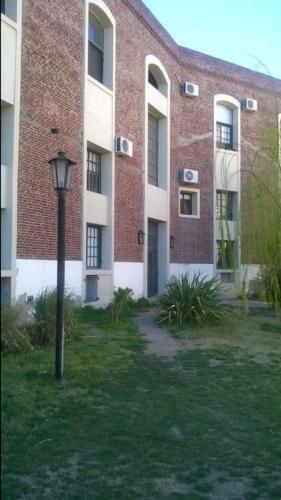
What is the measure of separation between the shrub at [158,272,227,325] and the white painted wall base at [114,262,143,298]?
4509 mm

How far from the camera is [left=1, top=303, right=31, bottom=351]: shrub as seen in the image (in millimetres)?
9320

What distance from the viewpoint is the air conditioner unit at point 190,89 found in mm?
26078

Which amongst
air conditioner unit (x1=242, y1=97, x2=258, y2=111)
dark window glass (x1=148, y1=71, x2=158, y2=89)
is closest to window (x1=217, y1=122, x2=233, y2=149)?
air conditioner unit (x1=242, y1=97, x2=258, y2=111)

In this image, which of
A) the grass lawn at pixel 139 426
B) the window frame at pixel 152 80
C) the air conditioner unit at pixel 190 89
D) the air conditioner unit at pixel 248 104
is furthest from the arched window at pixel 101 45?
the grass lawn at pixel 139 426

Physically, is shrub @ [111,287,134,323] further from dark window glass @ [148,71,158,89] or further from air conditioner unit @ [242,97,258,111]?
air conditioner unit @ [242,97,258,111]

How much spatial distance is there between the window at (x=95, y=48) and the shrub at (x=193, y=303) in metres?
7.88

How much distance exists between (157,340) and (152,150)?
42.6 ft

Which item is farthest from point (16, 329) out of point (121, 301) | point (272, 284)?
point (121, 301)

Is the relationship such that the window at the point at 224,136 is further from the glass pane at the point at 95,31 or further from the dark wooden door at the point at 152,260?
the glass pane at the point at 95,31

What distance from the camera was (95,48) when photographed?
19.2m

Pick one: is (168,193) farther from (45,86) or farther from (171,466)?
(171,466)

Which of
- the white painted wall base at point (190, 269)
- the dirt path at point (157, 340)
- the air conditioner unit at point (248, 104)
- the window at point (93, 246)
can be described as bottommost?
the dirt path at point (157, 340)

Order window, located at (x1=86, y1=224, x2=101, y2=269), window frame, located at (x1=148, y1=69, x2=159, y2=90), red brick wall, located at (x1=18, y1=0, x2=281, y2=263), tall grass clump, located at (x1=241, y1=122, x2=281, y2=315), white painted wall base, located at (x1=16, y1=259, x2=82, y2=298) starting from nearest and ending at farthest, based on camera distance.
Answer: tall grass clump, located at (x1=241, y1=122, x2=281, y2=315), white painted wall base, located at (x1=16, y1=259, x2=82, y2=298), red brick wall, located at (x1=18, y1=0, x2=281, y2=263), window, located at (x1=86, y1=224, x2=101, y2=269), window frame, located at (x1=148, y1=69, x2=159, y2=90)

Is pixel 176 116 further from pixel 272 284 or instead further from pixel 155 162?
pixel 272 284
